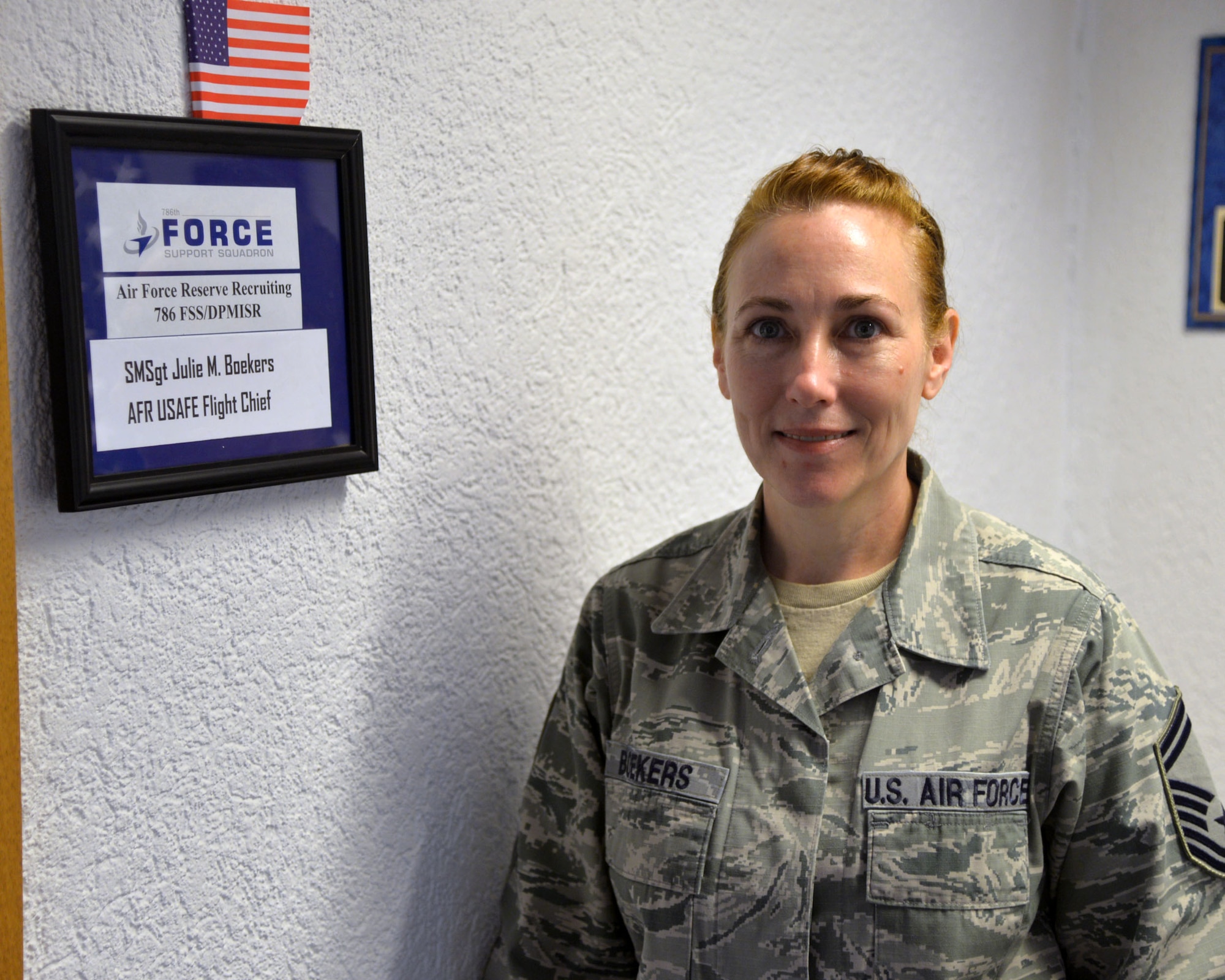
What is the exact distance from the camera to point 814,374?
3.32ft

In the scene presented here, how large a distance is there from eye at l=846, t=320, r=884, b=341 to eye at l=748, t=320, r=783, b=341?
63 mm

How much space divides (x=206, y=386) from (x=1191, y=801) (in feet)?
2.91

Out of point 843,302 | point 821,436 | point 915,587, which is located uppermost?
point 843,302

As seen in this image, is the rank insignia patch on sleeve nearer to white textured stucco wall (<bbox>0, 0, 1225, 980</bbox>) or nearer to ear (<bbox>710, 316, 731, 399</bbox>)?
ear (<bbox>710, 316, 731, 399</bbox>)

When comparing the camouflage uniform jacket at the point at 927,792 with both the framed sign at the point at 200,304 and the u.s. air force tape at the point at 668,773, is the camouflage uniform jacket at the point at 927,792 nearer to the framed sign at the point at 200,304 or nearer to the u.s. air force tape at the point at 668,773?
the u.s. air force tape at the point at 668,773

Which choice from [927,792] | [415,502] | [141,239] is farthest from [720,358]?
[141,239]

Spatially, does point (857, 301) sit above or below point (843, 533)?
above

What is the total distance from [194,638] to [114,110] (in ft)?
1.30

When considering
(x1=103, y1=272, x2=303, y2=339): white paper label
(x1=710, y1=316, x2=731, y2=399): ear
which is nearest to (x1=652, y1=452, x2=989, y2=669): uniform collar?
(x1=710, y1=316, x2=731, y2=399): ear

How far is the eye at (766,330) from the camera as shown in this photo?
1057mm

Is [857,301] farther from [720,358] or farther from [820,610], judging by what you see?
[820,610]

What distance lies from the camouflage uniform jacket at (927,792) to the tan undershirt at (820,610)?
3cm

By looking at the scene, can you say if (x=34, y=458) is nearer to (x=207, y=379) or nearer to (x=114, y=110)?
(x=207, y=379)

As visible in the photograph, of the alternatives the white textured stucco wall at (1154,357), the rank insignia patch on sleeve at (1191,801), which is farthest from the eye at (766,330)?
the white textured stucco wall at (1154,357)
